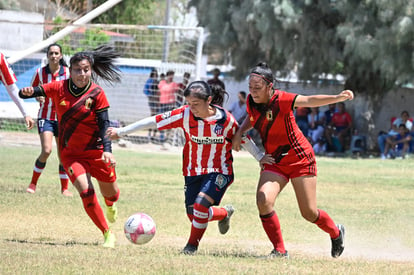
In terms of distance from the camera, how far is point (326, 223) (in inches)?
311

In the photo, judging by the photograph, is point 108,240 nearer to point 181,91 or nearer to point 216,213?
point 216,213

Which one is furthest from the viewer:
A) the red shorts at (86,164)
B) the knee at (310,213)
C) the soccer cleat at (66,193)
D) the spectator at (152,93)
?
the spectator at (152,93)

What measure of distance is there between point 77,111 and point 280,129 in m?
2.21

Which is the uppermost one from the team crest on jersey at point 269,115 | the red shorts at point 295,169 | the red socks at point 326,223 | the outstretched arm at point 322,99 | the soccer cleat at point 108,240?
the outstretched arm at point 322,99

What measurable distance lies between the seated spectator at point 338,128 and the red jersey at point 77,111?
53.7 feet

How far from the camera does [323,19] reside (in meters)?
24.9

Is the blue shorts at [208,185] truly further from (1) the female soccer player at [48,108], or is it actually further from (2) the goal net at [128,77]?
(2) the goal net at [128,77]

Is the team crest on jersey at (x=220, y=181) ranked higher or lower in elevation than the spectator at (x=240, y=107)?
higher

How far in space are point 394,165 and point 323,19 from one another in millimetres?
6864

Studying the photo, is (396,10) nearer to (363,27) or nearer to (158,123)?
(363,27)

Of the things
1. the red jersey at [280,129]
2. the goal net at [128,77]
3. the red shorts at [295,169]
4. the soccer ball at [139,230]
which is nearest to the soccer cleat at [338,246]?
the red shorts at [295,169]

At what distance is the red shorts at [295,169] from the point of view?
7.62m

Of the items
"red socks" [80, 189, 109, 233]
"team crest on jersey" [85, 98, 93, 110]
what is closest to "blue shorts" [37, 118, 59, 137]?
"team crest on jersey" [85, 98, 93, 110]

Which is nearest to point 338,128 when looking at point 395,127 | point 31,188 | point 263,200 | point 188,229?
point 395,127
